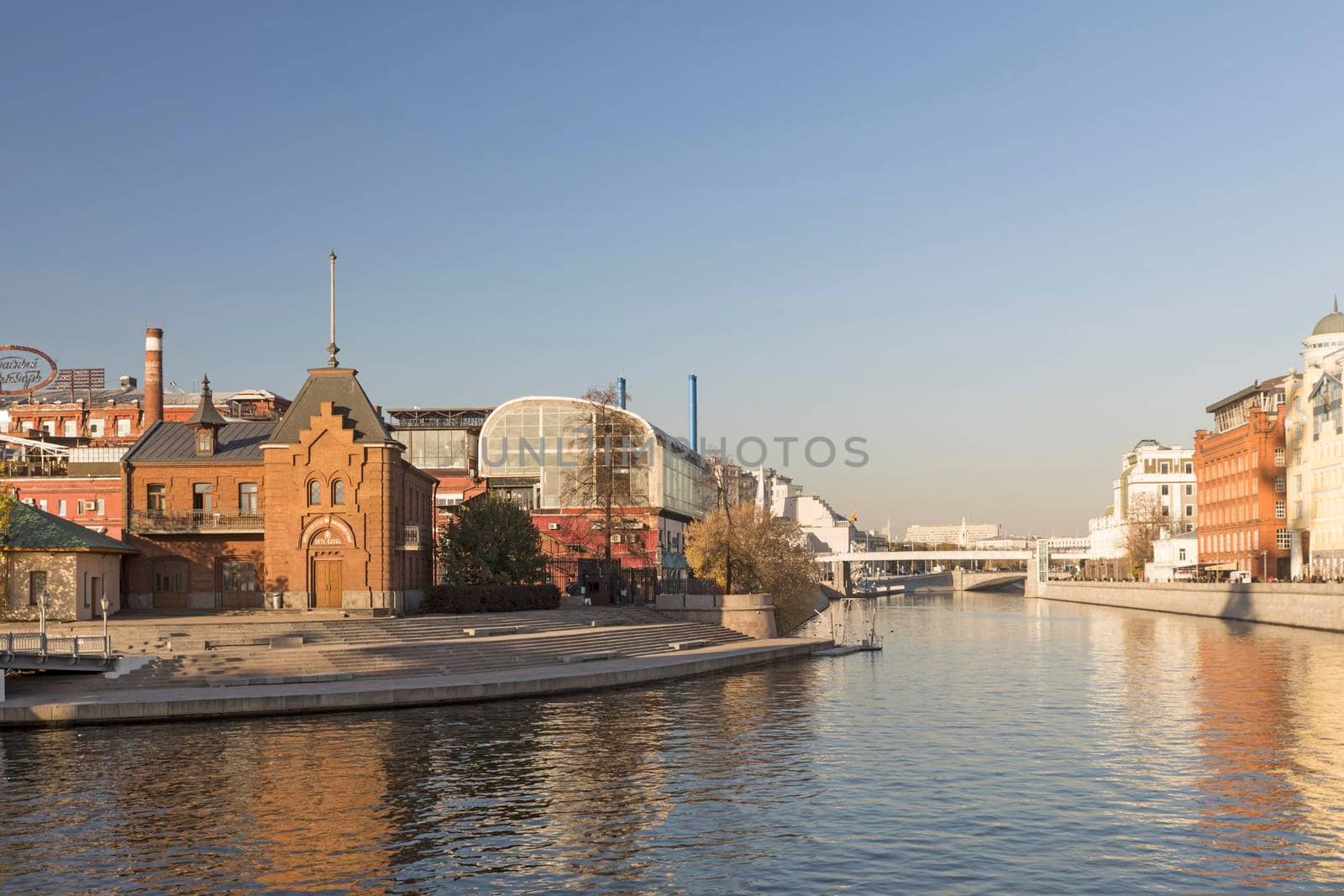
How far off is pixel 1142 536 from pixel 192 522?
5862 inches

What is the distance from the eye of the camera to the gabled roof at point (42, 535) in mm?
58375

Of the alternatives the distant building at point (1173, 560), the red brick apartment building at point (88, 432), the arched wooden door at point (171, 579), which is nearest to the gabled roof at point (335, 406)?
the arched wooden door at point (171, 579)

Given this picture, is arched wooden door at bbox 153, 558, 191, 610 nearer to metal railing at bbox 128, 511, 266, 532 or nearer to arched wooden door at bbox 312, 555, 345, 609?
metal railing at bbox 128, 511, 266, 532

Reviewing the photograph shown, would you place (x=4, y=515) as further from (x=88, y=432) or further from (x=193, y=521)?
(x=88, y=432)

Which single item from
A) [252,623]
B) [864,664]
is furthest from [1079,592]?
[252,623]

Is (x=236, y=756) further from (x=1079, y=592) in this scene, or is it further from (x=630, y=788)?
(x=1079, y=592)

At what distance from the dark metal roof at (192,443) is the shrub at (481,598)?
1265 cm

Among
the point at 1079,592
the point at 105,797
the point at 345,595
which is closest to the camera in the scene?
the point at 105,797

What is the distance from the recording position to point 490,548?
7619 centimetres

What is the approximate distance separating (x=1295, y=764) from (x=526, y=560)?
50.2 metres

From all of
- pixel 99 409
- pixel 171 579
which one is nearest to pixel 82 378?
pixel 99 409

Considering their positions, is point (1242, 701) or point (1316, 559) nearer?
point (1242, 701)

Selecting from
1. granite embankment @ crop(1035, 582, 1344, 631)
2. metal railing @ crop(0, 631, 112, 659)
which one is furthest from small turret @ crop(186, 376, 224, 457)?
granite embankment @ crop(1035, 582, 1344, 631)

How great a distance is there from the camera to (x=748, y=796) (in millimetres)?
32188
